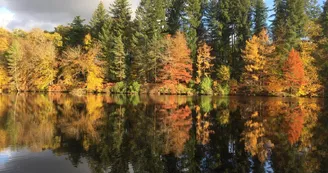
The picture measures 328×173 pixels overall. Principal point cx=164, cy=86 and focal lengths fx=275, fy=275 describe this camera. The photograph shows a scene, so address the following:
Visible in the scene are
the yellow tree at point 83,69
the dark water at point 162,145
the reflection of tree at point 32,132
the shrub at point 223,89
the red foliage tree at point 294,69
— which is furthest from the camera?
the yellow tree at point 83,69

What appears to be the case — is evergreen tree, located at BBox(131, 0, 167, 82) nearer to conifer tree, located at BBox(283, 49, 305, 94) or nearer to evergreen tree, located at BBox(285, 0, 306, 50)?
conifer tree, located at BBox(283, 49, 305, 94)

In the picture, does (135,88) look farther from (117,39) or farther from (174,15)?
(174,15)

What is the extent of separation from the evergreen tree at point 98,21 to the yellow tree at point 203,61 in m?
24.0

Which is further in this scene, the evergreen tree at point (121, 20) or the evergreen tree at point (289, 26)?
the evergreen tree at point (121, 20)

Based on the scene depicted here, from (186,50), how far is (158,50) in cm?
507

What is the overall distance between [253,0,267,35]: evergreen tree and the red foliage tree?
12196 millimetres

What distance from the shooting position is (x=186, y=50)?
4959 centimetres

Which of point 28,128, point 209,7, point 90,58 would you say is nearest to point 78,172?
point 28,128

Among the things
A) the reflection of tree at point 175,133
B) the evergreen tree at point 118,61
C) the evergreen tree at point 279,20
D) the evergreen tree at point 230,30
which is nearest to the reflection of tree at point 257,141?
the reflection of tree at point 175,133

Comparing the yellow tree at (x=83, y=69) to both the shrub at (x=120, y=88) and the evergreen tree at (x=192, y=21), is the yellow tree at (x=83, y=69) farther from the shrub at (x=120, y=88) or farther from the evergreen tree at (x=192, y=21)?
the evergreen tree at (x=192, y=21)

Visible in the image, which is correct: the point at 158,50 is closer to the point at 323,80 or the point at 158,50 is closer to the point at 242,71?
the point at 242,71

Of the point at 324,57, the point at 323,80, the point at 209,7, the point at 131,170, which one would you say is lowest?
the point at 131,170

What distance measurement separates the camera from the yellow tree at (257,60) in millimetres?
45469

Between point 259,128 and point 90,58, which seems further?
point 90,58
